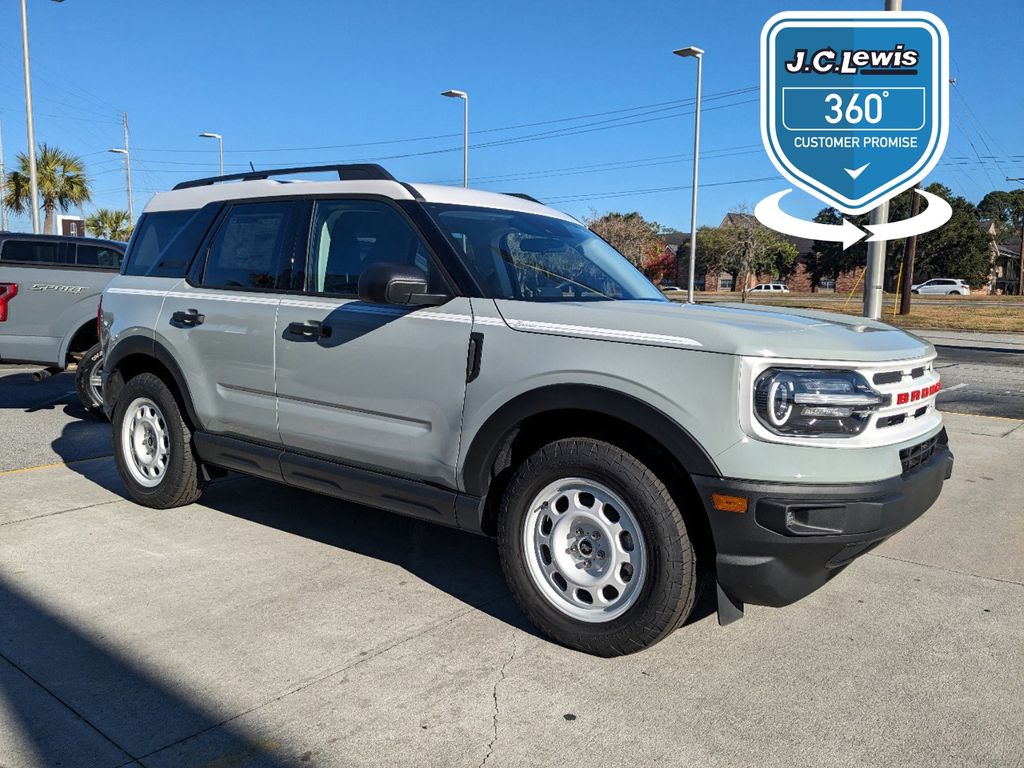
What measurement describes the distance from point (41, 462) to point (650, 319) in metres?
5.63

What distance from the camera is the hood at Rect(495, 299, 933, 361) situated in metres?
3.11

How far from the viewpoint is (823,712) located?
9.99 feet

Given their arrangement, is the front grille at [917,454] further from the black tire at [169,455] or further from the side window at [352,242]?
the black tire at [169,455]

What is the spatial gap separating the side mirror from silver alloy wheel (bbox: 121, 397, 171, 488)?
2.27 metres

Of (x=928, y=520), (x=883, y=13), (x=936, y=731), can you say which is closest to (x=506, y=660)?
(x=936, y=731)

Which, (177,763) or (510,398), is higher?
(510,398)

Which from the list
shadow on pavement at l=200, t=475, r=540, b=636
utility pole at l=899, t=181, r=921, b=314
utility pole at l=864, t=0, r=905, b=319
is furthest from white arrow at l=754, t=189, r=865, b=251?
utility pole at l=899, t=181, r=921, b=314

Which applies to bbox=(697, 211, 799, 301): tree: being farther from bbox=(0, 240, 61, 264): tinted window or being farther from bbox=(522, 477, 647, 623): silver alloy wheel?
bbox=(522, 477, 647, 623): silver alloy wheel

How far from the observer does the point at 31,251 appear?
10438mm

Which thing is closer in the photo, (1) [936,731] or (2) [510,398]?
(1) [936,731]

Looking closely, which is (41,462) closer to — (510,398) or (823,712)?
(510,398)

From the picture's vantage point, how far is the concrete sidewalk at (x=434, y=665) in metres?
2.82

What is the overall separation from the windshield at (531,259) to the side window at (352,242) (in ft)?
0.68

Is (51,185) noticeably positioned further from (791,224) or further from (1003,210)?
(1003,210)
